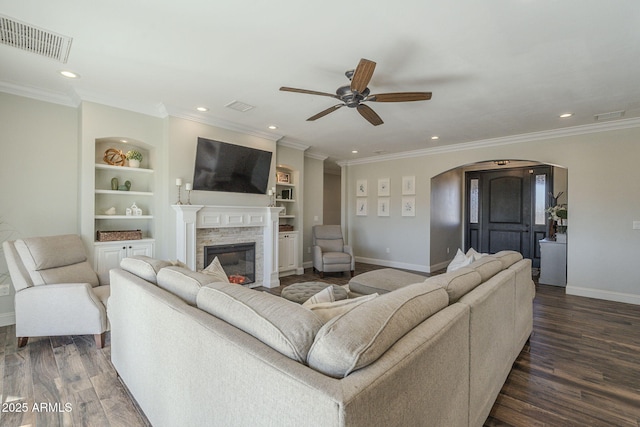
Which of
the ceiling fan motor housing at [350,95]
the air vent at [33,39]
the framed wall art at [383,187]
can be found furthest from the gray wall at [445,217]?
the air vent at [33,39]

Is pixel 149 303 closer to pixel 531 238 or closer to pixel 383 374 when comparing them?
pixel 383 374

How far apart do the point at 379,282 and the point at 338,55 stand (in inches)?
88.1

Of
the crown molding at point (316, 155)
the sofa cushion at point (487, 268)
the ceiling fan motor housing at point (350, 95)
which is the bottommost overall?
the sofa cushion at point (487, 268)

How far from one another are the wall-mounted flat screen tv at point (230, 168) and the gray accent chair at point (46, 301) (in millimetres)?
1790

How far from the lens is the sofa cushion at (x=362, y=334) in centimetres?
80

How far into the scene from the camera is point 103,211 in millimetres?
3748

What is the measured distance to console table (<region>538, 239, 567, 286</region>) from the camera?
499 cm

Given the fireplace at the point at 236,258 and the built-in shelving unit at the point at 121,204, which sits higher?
the built-in shelving unit at the point at 121,204

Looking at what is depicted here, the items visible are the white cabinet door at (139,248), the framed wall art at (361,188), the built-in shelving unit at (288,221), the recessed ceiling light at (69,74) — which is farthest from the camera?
the framed wall art at (361,188)

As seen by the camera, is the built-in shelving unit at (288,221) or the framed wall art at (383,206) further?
the framed wall art at (383,206)

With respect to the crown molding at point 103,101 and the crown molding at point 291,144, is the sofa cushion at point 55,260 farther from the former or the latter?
the crown molding at point 291,144

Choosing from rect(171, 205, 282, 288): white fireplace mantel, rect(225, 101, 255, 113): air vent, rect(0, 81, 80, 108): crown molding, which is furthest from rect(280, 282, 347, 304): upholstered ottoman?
rect(0, 81, 80, 108): crown molding

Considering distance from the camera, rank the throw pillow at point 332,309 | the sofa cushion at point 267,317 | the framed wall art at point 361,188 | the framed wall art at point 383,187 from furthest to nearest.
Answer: the framed wall art at point 361,188, the framed wall art at point 383,187, the throw pillow at point 332,309, the sofa cushion at point 267,317

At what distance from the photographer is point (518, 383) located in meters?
2.11
